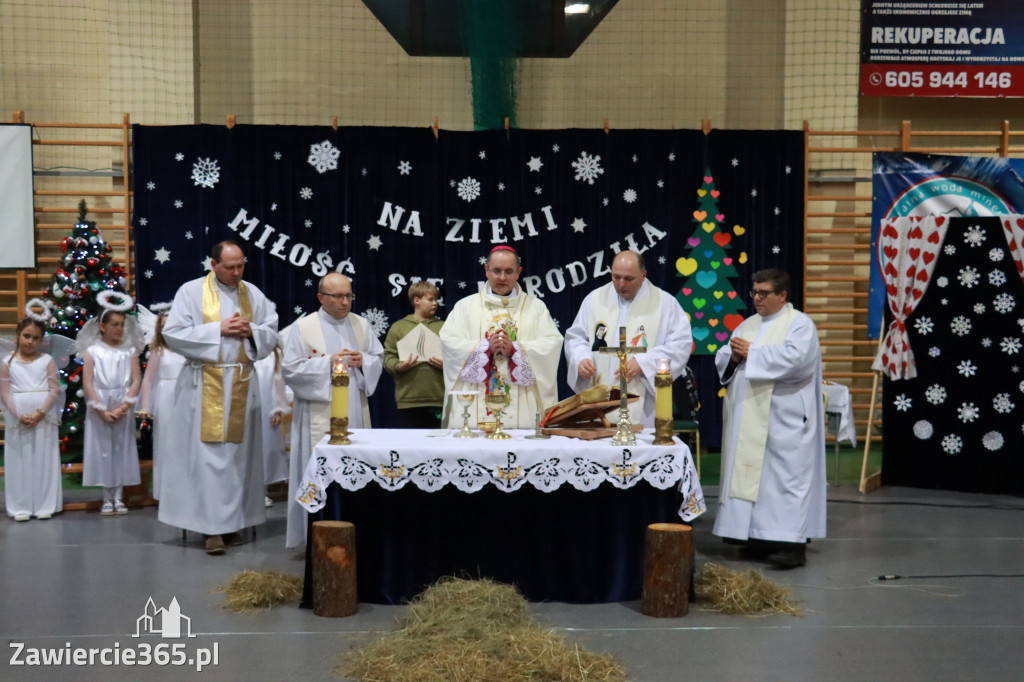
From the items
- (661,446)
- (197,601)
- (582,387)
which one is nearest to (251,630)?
(197,601)

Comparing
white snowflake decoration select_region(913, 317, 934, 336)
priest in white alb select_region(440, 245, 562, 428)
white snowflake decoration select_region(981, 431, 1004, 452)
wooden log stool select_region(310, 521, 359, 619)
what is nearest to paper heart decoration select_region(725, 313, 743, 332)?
white snowflake decoration select_region(913, 317, 934, 336)

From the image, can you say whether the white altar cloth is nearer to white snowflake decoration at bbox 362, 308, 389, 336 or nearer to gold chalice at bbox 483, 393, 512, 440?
gold chalice at bbox 483, 393, 512, 440

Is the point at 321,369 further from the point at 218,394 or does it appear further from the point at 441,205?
the point at 441,205

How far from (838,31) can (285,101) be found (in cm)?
578

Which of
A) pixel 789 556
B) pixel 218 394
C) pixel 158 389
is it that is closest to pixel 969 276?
pixel 789 556

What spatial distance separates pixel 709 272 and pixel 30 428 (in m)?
5.58

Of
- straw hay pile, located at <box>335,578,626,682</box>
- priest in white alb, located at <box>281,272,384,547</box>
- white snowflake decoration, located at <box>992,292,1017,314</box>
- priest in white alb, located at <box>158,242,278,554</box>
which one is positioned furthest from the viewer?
white snowflake decoration, located at <box>992,292,1017,314</box>

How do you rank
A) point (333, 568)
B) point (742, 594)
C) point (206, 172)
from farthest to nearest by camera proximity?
point (206, 172)
point (742, 594)
point (333, 568)

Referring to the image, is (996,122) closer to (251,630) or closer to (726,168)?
(726,168)

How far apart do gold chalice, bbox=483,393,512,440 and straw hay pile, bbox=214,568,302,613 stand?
3.89ft

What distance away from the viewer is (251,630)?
4578 mm

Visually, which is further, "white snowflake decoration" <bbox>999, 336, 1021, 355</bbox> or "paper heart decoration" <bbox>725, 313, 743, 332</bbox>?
"paper heart decoration" <bbox>725, 313, 743, 332</bbox>

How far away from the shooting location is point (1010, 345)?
8.16 metres

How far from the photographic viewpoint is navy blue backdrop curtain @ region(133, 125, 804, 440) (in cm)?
915
